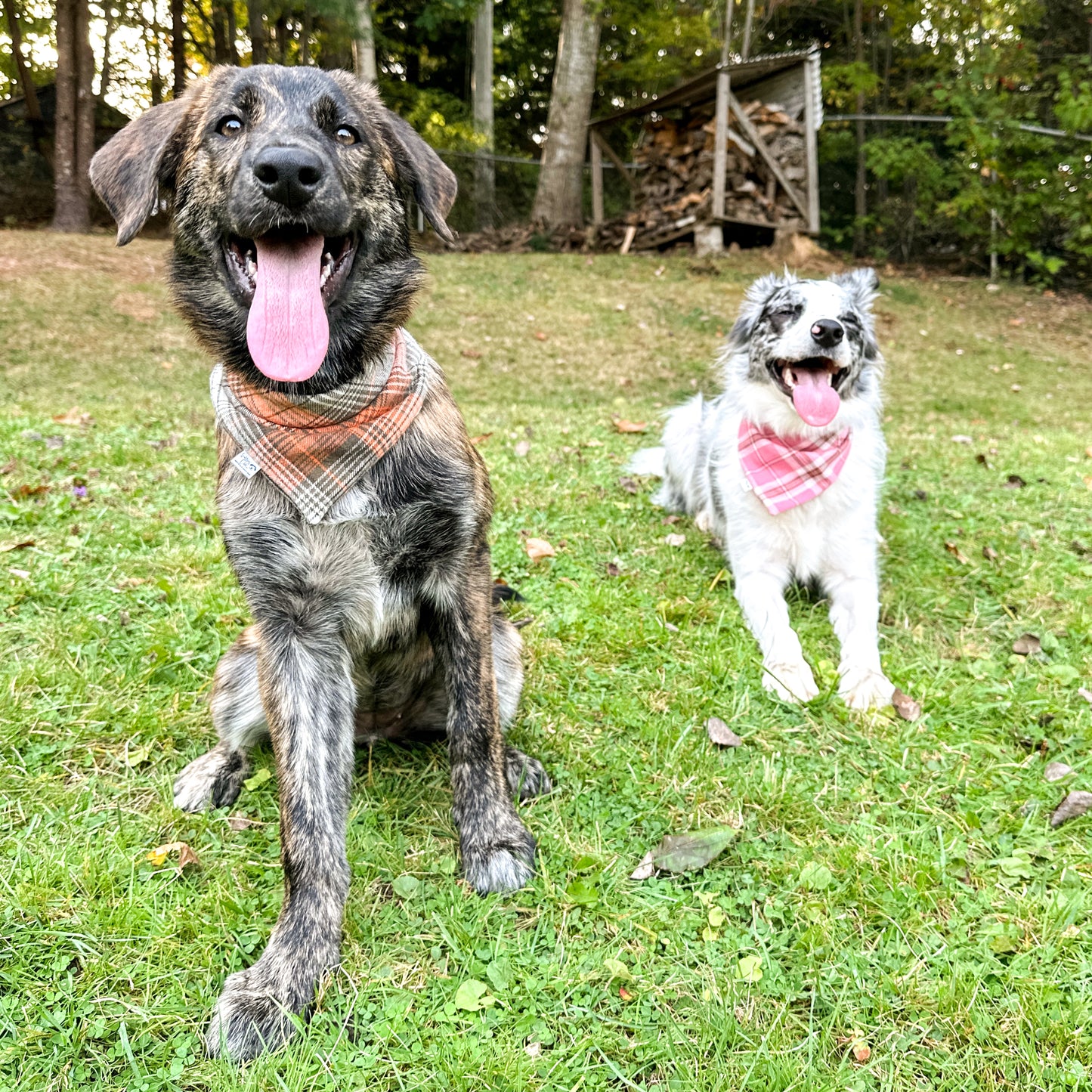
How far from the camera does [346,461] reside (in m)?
2.01

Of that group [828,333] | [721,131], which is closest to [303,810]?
[828,333]

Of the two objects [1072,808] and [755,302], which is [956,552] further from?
[1072,808]

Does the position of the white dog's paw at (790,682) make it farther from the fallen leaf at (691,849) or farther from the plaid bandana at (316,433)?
the plaid bandana at (316,433)

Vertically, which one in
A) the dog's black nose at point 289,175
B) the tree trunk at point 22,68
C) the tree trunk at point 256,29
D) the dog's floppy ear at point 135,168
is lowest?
the dog's black nose at point 289,175

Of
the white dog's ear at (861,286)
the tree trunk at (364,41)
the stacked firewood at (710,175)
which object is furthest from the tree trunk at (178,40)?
the white dog's ear at (861,286)

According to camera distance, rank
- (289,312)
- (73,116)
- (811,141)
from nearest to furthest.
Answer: (289,312) → (73,116) → (811,141)

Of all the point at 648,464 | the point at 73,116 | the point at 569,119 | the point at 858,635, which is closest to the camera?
the point at 858,635

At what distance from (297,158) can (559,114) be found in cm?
1319

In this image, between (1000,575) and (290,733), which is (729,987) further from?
(1000,575)

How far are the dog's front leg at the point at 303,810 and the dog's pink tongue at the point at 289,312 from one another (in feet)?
1.86

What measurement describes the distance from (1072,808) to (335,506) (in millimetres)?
2126

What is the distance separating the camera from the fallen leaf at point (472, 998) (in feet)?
5.85

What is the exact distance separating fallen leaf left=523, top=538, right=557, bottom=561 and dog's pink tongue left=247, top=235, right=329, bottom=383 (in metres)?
2.08

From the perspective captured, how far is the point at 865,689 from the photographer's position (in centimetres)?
296
